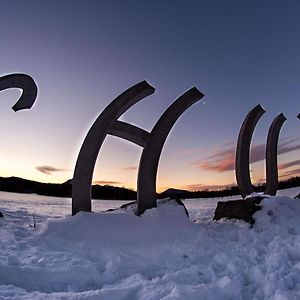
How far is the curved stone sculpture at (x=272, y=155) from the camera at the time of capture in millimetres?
9773

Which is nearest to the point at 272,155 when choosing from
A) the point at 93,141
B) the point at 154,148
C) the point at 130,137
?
the point at 154,148

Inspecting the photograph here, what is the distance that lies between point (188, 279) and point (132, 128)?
5.06 m

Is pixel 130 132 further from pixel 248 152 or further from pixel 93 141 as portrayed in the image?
pixel 248 152

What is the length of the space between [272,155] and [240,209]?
339cm

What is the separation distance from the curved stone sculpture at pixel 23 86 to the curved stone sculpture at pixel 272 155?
678 centimetres

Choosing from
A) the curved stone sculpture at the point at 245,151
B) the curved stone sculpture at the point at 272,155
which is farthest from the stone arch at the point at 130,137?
the curved stone sculpture at the point at 272,155

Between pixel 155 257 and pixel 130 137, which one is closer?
pixel 155 257

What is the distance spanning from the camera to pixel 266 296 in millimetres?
3580

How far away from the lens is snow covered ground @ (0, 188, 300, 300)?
3.76 metres

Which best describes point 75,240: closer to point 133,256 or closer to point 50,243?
point 50,243

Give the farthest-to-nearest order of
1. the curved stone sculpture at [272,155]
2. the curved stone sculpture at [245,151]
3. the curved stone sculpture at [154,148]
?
the curved stone sculpture at [272,155] → the curved stone sculpture at [245,151] → the curved stone sculpture at [154,148]

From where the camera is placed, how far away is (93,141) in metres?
8.06

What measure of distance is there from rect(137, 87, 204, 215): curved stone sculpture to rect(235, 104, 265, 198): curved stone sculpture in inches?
67.9

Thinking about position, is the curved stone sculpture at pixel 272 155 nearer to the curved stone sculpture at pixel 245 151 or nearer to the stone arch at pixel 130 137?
the curved stone sculpture at pixel 245 151
